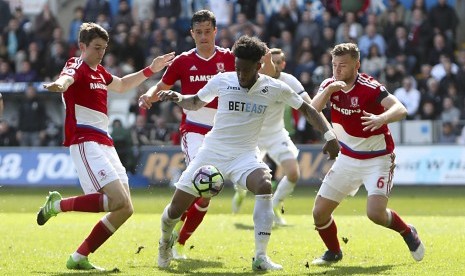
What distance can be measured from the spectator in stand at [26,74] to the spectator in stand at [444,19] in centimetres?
1050

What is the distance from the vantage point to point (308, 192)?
871 inches

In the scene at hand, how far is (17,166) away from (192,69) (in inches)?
518

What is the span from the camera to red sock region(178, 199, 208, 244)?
12078mm

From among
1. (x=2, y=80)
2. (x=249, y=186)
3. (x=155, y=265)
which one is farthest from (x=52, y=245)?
(x=2, y=80)

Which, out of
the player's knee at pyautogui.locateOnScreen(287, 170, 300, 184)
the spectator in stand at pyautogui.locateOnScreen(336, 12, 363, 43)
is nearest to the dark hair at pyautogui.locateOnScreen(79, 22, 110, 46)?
the player's knee at pyautogui.locateOnScreen(287, 170, 300, 184)

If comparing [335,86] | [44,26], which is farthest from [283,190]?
[44,26]

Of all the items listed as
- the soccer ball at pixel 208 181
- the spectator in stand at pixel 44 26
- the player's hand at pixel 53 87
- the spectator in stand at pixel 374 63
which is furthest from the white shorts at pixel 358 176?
the spectator in stand at pixel 44 26

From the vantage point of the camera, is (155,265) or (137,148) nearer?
(155,265)

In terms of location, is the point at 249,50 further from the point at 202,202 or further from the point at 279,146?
the point at 279,146

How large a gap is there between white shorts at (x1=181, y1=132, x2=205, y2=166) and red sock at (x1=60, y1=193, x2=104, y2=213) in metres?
1.57

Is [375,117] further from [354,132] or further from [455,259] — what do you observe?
[455,259]

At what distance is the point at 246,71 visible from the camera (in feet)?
33.6

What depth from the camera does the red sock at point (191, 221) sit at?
12.1 meters

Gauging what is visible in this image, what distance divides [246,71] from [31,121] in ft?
56.9
